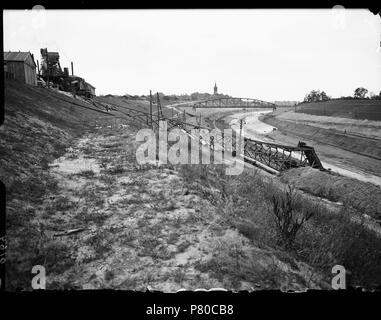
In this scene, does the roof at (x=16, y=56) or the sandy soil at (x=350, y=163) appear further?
the roof at (x=16, y=56)

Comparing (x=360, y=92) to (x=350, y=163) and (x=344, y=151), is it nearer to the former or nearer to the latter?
(x=344, y=151)

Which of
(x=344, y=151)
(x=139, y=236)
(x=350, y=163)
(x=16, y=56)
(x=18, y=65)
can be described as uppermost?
(x=16, y=56)

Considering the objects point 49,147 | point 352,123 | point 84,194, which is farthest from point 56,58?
point 352,123

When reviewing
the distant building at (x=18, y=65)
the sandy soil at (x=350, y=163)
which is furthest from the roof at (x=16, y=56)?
the sandy soil at (x=350, y=163)

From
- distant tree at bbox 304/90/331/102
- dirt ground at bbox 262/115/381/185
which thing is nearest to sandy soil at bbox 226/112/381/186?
dirt ground at bbox 262/115/381/185

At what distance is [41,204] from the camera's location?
5.74 metres

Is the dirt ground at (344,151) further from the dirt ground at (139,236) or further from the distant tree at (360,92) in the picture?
the distant tree at (360,92)

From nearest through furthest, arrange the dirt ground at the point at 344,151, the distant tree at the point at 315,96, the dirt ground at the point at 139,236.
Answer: the dirt ground at the point at 139,236 < the dirt ground at the point at 344,151 < the distant tree at the point at 315,96

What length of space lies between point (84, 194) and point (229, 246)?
4405mm

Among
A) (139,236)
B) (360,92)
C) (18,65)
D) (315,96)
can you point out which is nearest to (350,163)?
(139,236)

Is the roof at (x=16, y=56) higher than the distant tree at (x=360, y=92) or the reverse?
the reverse
